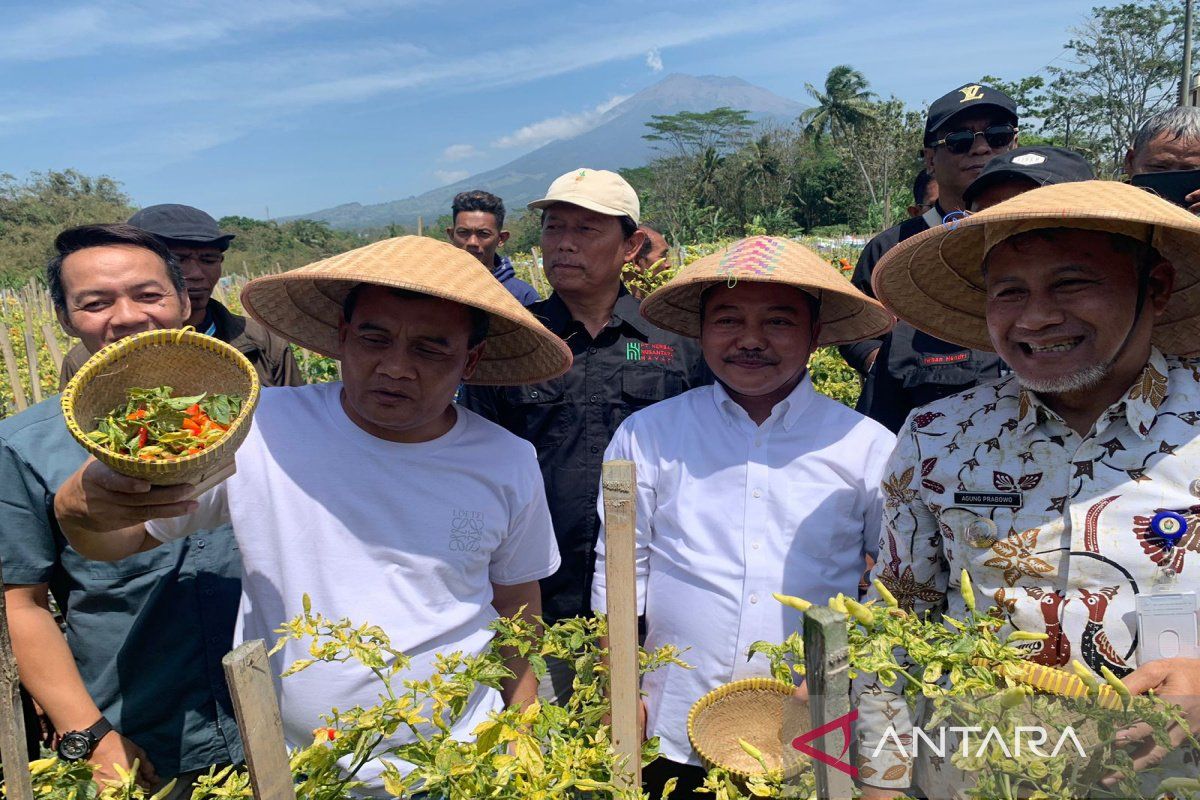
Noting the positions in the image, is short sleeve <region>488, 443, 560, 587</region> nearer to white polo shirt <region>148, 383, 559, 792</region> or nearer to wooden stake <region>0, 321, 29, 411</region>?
white polo shirt <region>148, 383, 559, 792</region>

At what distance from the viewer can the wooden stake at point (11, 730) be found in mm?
1008

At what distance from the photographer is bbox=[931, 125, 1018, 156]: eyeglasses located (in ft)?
10.2

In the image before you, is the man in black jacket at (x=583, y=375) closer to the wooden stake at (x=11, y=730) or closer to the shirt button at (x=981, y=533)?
the shirt button at (x=981, y=533)

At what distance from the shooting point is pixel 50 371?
9281 millimetres

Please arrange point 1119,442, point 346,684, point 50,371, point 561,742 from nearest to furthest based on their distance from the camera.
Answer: point 561,742, point 1119,442, point 346,684, point 50,371

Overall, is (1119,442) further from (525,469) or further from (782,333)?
(525,469)

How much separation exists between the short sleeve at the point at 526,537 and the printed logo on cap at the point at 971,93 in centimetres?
250

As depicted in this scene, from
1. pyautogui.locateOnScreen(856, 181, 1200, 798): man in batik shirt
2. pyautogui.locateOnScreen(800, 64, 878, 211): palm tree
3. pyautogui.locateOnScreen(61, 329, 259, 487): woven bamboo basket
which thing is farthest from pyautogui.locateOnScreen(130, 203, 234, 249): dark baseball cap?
pyautogui.locateOnScreen(800, 64, 878, 211): palm tree

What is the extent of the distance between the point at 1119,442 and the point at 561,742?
1224mm

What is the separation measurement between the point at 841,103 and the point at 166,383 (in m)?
52.1

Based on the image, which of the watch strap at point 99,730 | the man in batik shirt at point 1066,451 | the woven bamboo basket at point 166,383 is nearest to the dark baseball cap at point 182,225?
the woven bamboo basket at point 166,383

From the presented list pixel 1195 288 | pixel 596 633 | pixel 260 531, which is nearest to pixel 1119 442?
pixel 1195 288

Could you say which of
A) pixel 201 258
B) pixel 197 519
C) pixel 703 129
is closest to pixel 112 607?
pixel 197 519

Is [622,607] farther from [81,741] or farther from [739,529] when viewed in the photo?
[81,741]
